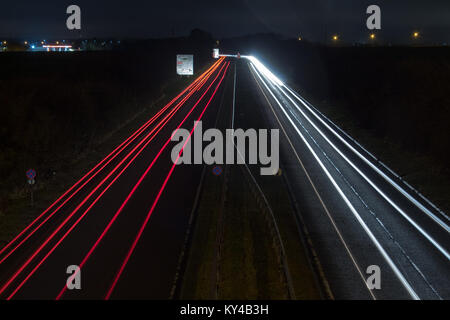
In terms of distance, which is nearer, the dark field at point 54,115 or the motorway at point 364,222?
the motorway at point 364,222

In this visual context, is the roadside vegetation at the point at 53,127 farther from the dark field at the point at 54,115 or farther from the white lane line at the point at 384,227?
the white lane line at the point at 384,227

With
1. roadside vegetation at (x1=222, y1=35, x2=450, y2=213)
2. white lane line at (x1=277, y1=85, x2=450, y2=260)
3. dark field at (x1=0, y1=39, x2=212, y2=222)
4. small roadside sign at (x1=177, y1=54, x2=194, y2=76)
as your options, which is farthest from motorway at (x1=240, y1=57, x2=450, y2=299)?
small roadside sign at (x1=177, y1=54, x2=194, y2=76)

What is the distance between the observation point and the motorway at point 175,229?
1294cm

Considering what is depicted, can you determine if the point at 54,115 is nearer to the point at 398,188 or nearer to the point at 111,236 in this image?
the point at 111,236

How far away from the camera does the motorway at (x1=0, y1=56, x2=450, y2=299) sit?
1294 cm

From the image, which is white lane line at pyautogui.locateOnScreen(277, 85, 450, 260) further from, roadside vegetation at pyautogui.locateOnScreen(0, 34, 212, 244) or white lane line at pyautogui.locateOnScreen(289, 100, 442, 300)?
roadside vegetation at pyautogui.locateOnScreen(0, 34, 212, 244)

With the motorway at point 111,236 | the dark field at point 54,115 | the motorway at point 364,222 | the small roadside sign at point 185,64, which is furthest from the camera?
the small roadside sign at point 185,64

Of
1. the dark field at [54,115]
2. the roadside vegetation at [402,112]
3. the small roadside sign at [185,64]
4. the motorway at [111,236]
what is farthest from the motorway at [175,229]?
the small roadside sign at [185,64]

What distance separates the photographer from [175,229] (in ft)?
55.4

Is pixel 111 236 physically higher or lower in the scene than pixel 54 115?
lower

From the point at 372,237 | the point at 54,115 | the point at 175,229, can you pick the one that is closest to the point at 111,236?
the point at 175,229

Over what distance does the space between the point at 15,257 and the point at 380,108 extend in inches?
1018

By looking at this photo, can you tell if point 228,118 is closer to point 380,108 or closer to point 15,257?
point 380,108

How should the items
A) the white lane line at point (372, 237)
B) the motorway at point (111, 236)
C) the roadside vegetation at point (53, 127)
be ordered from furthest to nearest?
1. the roadside vegetation at point (53, 127)
2. the white lane line at point (372, 237)
3. the motorway at point (111, 236)
